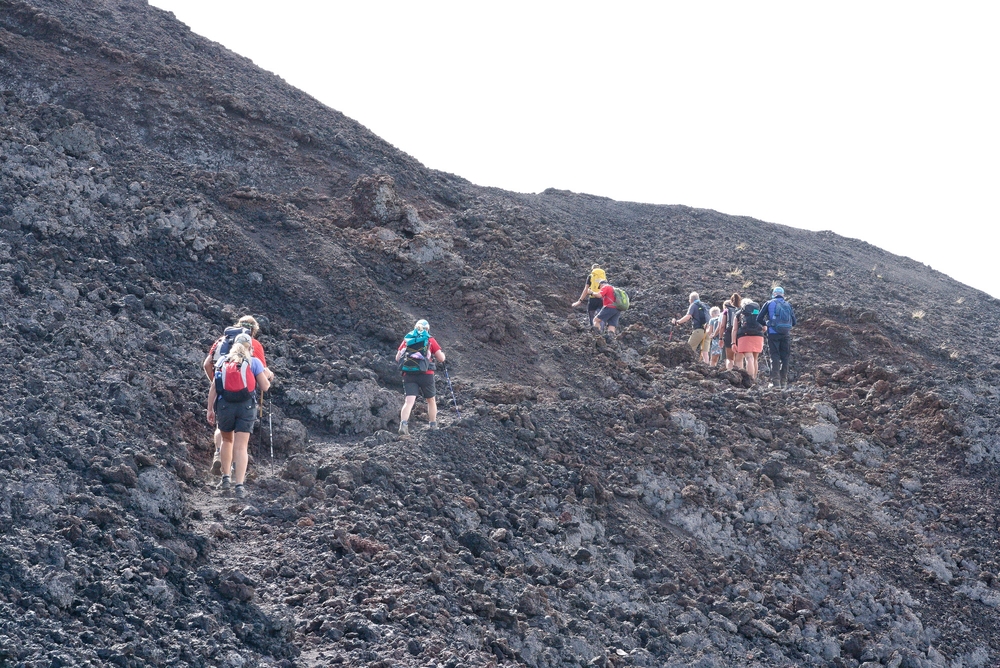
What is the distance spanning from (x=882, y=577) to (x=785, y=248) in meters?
11.9

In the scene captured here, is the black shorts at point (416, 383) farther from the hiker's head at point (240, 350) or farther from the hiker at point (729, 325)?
the hiker at point (729, 325)

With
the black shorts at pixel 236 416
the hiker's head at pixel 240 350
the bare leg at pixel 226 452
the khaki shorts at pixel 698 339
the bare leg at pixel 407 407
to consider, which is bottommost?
the bare leg at pixel 226 452

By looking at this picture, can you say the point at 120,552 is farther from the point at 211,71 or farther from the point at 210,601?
the point at 211,71

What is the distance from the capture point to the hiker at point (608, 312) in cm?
1444

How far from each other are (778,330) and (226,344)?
7.79 m

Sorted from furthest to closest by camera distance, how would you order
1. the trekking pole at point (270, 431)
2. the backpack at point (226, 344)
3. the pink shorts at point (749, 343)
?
1. the pink shorts at point (749, 343)
2. the trekking pole at point (270, 431)
3. the backpack at point (226, 344)

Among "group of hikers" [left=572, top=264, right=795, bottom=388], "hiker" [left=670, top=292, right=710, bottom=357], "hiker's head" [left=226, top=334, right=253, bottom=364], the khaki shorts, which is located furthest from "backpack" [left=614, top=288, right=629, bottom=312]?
"hiker's head" [left=226, top=334, right=253, bottom=364]

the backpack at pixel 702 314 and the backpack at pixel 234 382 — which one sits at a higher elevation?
the backpack at pixel 702 314

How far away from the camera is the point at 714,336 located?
49.0 feet

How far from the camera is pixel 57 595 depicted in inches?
252

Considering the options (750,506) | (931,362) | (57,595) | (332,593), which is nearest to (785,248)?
(931,362)

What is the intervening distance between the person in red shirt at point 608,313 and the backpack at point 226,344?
20.8ft

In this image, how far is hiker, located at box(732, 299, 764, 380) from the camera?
13586 millimetres

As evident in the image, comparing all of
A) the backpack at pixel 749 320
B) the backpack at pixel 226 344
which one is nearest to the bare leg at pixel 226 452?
the backpack at pixel 226 344
